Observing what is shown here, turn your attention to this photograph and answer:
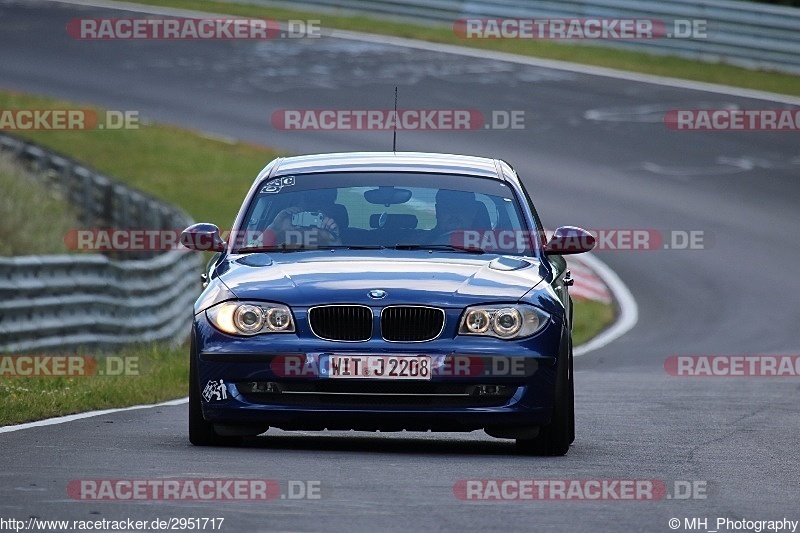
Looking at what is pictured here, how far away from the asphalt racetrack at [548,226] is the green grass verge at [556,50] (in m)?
0.99

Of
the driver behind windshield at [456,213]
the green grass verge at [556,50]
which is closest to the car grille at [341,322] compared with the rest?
the driver behind windshield at [456,213]

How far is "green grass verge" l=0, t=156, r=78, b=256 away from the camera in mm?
20141

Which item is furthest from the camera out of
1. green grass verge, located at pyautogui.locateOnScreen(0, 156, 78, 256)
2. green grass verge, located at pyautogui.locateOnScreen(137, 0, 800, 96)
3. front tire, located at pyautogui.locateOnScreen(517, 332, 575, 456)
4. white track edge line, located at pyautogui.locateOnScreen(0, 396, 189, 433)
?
green grass verge, located at pyautogui.locateOnScreen(137, 0, 800, 96)

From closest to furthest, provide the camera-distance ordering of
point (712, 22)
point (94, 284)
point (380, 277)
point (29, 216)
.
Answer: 1. point (380, 277)
2. point (94, 284)
3. point (29, 216)
4. point (712, 22)

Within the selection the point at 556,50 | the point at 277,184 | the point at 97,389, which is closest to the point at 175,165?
the point at 556,50

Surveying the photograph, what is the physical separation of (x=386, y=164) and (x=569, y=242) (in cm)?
119

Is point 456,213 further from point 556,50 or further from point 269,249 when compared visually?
point 556,50

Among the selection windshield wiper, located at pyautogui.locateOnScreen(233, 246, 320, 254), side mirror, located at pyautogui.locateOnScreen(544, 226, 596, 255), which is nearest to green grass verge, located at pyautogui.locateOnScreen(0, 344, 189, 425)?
windshield wiper, located at pyautogui.locateOnScreen(233, 246, 320, 254)

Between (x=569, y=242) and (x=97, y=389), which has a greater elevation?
(x=569, y=242)

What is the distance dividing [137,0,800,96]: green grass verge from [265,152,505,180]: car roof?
24474 millimetres

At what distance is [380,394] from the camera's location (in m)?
9.38

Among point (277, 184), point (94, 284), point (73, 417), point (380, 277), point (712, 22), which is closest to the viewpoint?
point (380, 277)

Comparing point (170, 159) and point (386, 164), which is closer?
point (386, 164)

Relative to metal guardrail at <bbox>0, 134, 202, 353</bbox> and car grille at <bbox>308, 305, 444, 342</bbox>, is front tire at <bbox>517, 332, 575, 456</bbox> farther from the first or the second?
metal guardrail at <bbox>0, 134, 202, 353</bbox>
